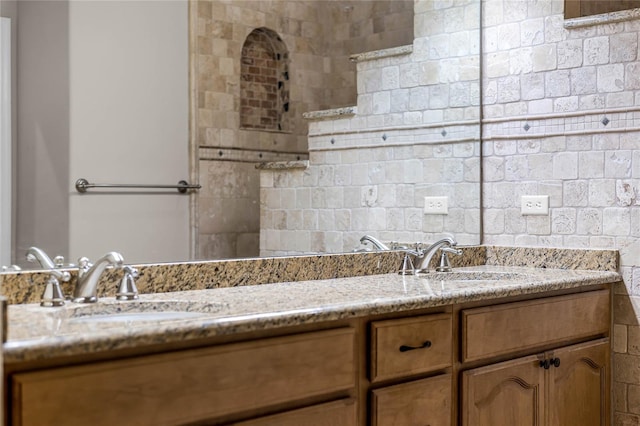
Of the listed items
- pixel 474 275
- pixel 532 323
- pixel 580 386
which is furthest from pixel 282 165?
pixel 580 386

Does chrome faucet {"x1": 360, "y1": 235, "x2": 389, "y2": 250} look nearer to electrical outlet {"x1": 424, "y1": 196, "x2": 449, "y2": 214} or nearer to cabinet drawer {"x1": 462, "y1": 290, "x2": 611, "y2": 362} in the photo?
electrical outlet {"x1": 424, "y1": 196, "x2": 449, "y2": 214}

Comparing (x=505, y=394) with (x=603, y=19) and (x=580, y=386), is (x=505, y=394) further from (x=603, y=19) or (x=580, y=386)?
(x=603, y=19)

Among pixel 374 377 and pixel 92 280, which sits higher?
pixel 92 280

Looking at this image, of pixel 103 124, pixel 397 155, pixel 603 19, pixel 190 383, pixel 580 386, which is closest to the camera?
pixel 190 383

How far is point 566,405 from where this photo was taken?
10.0 feet

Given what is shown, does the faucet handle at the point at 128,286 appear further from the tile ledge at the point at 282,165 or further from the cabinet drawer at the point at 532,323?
the cabinet drawer at the point at 532,323

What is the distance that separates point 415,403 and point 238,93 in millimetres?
1134

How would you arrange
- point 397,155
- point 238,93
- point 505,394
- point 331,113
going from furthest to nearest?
point 397,155 → point 331,113 → point 505,394 → point 238,93

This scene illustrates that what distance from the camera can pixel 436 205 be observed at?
138 inches

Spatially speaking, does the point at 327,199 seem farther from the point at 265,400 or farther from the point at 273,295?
the point at 265,400

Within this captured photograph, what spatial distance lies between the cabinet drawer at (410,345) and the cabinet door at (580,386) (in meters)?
0.64

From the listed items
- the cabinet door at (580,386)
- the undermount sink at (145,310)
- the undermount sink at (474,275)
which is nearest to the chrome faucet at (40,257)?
the undermount sink at (145,310)

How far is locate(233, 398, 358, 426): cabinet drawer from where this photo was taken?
2023 millimetres

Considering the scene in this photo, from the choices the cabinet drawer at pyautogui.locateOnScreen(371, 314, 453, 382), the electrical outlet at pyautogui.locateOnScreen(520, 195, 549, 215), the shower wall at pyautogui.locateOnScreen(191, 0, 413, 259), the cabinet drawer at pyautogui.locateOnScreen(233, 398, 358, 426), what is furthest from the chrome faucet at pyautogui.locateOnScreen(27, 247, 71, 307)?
the electrical outlet at pyautogui.locateOnScreen(520, 195, 549, 215)
